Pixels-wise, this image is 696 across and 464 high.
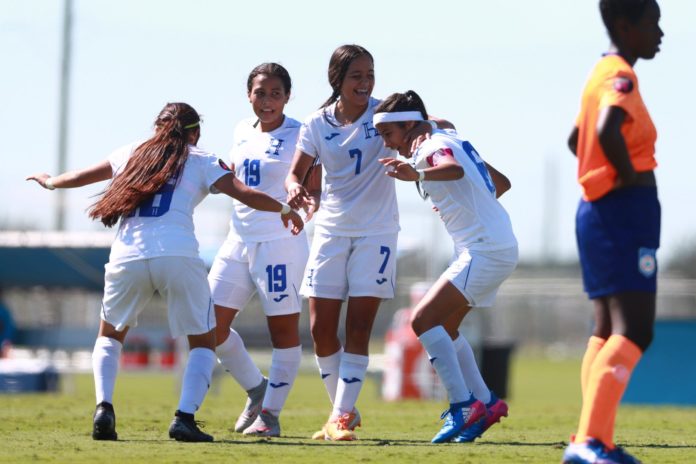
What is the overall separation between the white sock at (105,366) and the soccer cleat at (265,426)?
1.16 m

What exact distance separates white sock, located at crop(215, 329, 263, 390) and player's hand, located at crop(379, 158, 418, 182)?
89.3 inches

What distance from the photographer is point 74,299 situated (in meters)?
29.3

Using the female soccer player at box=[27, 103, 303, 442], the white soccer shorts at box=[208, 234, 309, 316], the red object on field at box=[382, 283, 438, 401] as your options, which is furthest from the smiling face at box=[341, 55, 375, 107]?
the red object on field at box=[382, 283, 438, 401]

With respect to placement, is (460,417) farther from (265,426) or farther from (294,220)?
(294,220)

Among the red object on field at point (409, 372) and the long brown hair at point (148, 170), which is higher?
the long brown hair at point (148, 170)

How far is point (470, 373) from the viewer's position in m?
8.70

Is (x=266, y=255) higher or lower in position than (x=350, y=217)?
lower

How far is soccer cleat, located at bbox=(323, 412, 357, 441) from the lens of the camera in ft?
27.6

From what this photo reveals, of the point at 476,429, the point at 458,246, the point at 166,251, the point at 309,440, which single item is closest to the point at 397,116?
the point at 458,246

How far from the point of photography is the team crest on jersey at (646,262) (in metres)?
6.18

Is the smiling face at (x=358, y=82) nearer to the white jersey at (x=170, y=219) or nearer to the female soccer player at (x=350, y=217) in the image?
the female soccer player at (x=350, y=217)

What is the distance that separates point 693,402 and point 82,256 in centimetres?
1001

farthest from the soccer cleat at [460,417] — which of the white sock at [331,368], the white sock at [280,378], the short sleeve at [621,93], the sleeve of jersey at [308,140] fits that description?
the short sleeve at [621,93]

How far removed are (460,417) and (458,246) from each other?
3.44 feet
